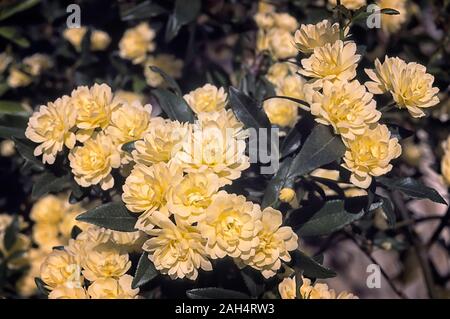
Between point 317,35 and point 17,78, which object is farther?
point 17,78

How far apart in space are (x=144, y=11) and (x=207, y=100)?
0.66 meters

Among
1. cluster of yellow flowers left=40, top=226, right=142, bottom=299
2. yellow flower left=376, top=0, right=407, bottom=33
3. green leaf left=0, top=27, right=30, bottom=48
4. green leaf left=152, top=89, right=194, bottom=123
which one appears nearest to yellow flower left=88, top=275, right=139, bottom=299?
cluster of yellow flowers left=40, top=226, right=142, bottom=299

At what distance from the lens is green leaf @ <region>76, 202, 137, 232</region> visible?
1.06 m

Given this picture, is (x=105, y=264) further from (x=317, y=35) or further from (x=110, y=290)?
(x=317, y=35)

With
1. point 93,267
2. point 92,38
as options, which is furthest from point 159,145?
point 92,38

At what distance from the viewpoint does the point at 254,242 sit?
3.16ft

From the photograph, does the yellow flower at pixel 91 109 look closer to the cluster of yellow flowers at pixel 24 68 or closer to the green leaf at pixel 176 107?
the green leaf at pixel 176 107

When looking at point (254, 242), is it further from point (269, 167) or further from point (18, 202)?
point (18, 202)

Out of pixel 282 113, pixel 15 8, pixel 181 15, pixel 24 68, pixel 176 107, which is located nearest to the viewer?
pixel 176 107

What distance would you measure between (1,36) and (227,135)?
129 cm

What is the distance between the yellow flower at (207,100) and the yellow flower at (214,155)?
0.59 ft

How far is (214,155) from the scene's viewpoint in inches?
39.4

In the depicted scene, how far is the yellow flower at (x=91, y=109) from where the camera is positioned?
44.2 inches

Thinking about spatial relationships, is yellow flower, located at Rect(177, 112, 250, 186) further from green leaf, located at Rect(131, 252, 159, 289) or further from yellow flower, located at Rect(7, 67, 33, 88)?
yellow flower, located at Rect(7, 67, 33, 88)
